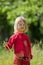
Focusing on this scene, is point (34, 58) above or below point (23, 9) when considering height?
below

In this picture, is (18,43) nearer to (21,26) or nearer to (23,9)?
(21,26)

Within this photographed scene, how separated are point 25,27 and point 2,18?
43.5 ft

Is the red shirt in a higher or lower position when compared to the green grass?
higher

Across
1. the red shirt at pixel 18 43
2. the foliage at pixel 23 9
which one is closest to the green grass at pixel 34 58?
the red shirt at pixel 18 43

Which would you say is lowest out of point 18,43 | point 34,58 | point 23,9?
point 34,58

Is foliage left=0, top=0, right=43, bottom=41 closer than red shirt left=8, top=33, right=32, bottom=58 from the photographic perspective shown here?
No

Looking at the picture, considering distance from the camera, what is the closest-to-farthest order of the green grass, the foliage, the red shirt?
the red shirt, the green grass, the foliage

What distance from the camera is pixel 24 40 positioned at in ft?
22.8

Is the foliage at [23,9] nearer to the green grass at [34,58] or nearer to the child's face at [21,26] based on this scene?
the green grass at [34,58]

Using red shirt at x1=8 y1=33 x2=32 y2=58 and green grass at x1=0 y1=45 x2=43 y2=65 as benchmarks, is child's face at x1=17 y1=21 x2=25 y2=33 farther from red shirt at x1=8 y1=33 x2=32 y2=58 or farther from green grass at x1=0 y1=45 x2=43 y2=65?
green grass at x1=0 y1=45 x2=43 y2=65

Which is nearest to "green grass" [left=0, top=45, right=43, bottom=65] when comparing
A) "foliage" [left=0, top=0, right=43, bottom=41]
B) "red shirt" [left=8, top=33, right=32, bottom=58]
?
"red shirt" [left=8, top=33, right=32, bottom=58]

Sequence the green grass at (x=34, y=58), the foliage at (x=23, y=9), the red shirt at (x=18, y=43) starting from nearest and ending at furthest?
the red shirt at (x=18, y=43), the green grass at (x=34, y=58), the foliage at (x=23, y=9)

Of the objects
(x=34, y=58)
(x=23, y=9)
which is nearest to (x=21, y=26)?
(x=34, y=58)

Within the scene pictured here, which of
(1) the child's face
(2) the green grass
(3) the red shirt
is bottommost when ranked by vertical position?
(2) the green grass
